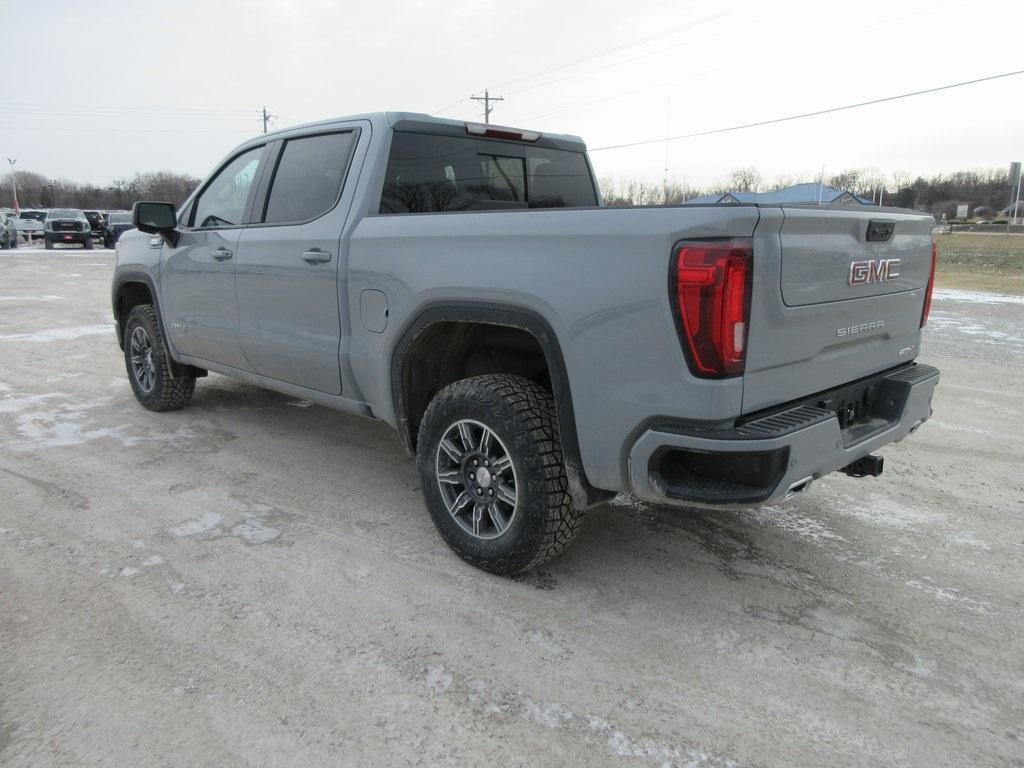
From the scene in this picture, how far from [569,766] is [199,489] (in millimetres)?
2831

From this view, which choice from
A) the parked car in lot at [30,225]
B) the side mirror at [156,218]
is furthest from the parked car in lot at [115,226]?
the side mirror at [156,218]

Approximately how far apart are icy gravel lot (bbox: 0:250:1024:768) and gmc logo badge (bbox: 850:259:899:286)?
1285mm

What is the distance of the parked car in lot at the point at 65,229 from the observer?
29406mm

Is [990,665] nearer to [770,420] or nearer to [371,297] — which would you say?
[770,420]

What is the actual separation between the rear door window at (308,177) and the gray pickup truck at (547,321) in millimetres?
13

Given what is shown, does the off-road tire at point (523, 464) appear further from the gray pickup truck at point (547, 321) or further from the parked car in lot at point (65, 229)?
the parked car in lot at point (65, 229)

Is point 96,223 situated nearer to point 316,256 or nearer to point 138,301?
point 138,301

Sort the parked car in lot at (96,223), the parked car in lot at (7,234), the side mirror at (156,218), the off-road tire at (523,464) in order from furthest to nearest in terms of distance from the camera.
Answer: the parked car in lot at (96,223) < the parked car in lot at (7,234) < the side mirror at (156,218) < the off-road tire at (523,464)

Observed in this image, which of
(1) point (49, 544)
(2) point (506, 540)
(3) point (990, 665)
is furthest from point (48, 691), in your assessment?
(3) point (990, 665)

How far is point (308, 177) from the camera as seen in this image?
406 centimetres

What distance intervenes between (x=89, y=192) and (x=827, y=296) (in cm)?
11339

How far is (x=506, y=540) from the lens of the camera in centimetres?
302

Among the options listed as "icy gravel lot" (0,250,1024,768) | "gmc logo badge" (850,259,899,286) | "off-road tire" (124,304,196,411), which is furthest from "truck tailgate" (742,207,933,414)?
"off-road tire" (124,304,196,411)

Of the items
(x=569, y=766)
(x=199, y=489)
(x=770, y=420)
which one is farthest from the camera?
(x=199, y=489)
